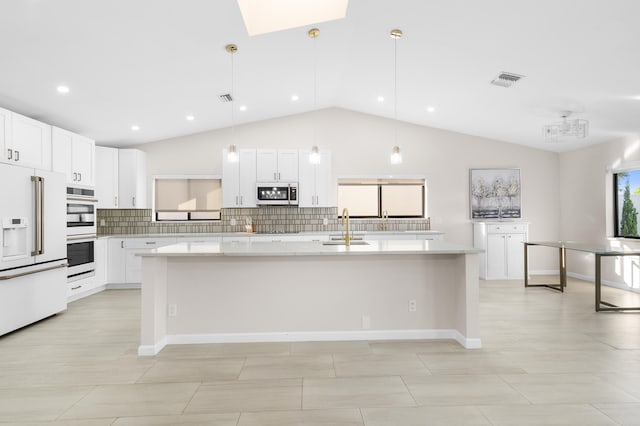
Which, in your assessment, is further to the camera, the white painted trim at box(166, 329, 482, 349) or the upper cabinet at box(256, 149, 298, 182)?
the upper cabinet at box(256, 149, 298, 182)

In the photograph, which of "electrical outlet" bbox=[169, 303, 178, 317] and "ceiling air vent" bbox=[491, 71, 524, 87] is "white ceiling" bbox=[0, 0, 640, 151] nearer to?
"ceiling air vent" bbox=[491, 71, 524, 87]

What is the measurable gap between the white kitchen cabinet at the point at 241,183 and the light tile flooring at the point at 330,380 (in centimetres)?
293

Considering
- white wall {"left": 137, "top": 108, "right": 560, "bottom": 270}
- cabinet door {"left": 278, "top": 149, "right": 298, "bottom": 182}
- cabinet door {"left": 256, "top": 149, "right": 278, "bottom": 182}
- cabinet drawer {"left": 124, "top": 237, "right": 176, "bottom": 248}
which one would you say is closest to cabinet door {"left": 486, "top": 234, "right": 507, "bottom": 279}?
white wall {"left": 137, "top": 108, "right": 560, "bottom": 270}

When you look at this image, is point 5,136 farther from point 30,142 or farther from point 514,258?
point 514,258

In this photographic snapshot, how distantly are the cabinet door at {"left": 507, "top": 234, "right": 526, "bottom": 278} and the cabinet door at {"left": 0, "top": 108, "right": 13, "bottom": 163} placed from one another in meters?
7.36

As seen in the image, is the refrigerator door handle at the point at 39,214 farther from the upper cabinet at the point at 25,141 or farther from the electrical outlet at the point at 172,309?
the electrical outlet at the point at 172,309

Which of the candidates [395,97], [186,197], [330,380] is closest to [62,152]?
[186,197]

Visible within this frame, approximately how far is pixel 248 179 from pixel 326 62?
2.49 metres

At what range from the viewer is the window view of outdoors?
5906 mm

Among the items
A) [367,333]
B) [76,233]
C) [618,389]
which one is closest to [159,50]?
[76,233]

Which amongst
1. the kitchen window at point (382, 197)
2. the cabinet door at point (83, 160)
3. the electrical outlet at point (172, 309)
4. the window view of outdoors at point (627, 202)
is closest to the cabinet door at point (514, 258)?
the window view of outdoors at point (627, 202)

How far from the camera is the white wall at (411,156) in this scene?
7.00 m

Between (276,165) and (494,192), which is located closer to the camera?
(276,165)

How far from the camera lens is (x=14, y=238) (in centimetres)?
398
